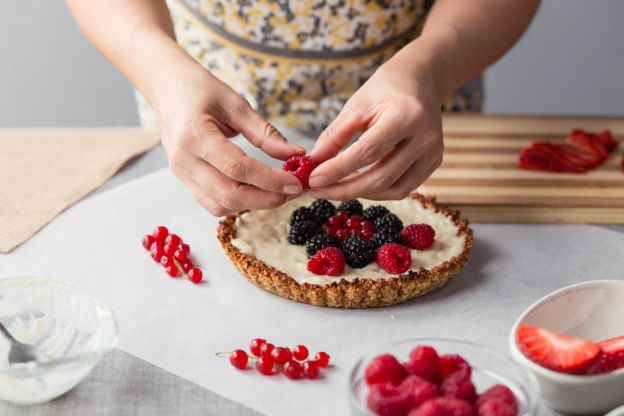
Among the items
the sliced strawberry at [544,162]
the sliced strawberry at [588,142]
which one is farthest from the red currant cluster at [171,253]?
the sliced strawberry at [588,142]

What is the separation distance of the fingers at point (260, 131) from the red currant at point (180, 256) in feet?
0.97

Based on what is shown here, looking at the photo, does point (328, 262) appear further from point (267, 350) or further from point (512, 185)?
point (512, 185)

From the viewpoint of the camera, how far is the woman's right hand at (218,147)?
1433 mm

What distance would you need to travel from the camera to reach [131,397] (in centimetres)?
128

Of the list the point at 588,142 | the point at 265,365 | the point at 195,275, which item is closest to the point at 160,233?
the point at 195,275

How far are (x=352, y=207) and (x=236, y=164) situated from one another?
0.39 m

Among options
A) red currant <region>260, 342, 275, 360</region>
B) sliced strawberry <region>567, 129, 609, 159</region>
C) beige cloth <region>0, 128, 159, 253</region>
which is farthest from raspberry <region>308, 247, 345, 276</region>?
sliced strawberry <region>567, 129, 609, 159</region>

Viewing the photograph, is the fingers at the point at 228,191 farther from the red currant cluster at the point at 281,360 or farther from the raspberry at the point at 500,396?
the raspberry at the point at 500,396

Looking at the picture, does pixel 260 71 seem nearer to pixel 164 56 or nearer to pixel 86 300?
pixel 164 56

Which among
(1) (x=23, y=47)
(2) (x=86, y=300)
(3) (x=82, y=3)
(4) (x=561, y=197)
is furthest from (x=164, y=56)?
(1) (x=23, y=47)

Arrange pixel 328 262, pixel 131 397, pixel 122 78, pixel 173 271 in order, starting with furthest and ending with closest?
pixel 122 78 < pixel 173 271 < pixel 328 262 < pixel 131 397

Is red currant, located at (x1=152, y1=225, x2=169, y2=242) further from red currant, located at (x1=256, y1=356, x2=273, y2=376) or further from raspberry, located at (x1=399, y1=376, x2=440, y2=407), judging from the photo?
raspberry, located at (x1=399, y1=376, x2=440, y2=407)

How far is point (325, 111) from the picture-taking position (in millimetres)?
2223

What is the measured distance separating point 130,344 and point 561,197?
1.03 metres
